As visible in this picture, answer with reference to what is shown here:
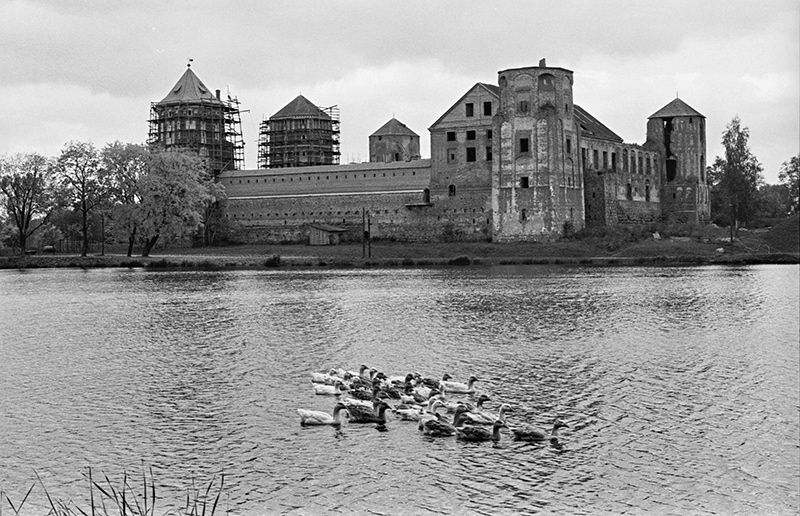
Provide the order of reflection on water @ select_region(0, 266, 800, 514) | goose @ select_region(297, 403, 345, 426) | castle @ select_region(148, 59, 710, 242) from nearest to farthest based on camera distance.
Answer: reflection on water @ select_region(0, 266, 800, 514), goose @ select_region(297, 403, 345, 426), castle @ select_region(148, 59, 710, 242)

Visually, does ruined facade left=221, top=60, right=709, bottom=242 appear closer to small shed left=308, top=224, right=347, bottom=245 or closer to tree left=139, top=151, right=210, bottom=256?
small shed left=308, top=224, right=347, bottom=245

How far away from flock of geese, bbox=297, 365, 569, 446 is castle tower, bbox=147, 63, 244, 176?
73.0 meters

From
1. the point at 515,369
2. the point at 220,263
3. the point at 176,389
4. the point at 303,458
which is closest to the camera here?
the point at 303,458

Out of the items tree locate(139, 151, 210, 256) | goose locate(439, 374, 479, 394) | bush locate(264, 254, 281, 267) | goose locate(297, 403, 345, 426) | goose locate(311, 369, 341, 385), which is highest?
tree locate(139, 151, 210, 256)

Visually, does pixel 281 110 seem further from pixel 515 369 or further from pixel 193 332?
pixel 515 369

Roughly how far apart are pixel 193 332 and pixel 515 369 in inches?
412

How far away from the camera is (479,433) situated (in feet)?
47.2

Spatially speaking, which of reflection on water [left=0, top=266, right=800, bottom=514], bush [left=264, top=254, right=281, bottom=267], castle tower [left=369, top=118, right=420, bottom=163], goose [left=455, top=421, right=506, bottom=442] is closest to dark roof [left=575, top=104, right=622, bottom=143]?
castle tower [left=369, top=118, right=420, bottom=163]

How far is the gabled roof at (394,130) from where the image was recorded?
3674 inches

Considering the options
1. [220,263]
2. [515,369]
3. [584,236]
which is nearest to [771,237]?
[584,236]

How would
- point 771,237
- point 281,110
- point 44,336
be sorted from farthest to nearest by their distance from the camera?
point 281,110
point 771,237
point 44,336

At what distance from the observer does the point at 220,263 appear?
201 ft

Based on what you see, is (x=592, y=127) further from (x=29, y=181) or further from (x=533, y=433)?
(x=533, y=433)

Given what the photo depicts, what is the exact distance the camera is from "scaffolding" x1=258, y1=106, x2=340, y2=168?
95250 mm
